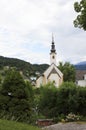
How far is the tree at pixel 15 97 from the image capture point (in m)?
21.4

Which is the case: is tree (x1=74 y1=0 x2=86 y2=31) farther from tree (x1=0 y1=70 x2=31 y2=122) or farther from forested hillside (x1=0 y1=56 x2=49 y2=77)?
forested hillside (x1=0 y1=56 x2=49 y2=77)

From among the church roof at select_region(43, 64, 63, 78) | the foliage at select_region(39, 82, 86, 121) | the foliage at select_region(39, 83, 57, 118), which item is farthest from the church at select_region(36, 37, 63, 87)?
the foliage at select_region(39, 82, 86, 121)

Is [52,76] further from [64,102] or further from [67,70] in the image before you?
[64,102]

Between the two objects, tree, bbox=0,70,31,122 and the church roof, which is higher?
the church roof

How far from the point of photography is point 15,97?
21969 mm

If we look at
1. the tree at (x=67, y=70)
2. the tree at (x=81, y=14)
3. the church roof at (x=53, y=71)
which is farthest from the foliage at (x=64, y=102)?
the tree at (x=67, y=70)

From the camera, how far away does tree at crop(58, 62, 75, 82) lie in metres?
108

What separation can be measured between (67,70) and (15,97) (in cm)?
8866

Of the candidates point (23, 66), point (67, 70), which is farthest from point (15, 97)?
point (23, 66)

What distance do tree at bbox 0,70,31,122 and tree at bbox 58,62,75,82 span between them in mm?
84996

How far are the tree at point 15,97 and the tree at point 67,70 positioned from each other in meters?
85.0

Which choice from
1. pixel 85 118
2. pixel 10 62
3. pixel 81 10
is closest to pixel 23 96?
pixel 81 10

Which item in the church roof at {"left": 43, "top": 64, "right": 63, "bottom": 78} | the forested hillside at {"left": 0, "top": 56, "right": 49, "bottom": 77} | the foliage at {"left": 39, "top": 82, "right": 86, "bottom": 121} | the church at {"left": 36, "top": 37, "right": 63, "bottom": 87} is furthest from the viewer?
the forested hillside at {"left": 0, "top": 56, "right": 49, "bottom": 77}

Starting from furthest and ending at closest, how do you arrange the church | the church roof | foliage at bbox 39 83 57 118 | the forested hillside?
1. the forested hillside
2. the church
3. the church roof
4. foliage at bbox 39 83 57 118
